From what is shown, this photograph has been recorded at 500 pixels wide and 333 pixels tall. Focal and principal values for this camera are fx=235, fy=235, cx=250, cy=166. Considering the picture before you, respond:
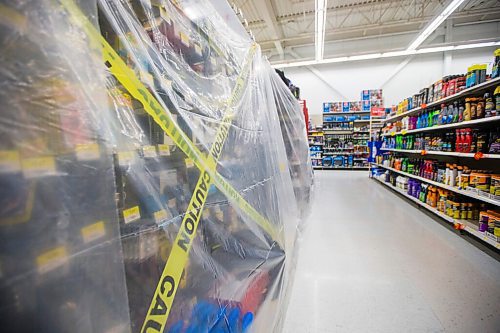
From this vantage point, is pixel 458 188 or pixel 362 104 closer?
pixel 458 188

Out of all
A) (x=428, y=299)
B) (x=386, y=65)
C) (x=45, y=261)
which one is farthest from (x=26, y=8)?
(x=386, y=65)

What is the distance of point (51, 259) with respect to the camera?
1.29 ft

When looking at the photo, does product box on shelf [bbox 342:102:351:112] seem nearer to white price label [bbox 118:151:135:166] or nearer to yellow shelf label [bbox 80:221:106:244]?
white price label [bbox 118:151:135:166]

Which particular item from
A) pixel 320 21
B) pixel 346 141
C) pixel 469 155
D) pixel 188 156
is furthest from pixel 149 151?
pixel 346 141

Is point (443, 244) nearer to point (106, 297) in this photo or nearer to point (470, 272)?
point (470, 272)

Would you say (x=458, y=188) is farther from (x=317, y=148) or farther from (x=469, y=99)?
(x=317, y=148)

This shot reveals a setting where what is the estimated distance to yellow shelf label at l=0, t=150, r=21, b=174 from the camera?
348mm

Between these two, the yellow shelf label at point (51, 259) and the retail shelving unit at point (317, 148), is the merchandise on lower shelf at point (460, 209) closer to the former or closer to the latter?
the yellow shelf label at point (51, 259)

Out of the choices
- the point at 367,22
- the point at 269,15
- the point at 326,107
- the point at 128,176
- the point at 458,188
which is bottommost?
the point at 458,188

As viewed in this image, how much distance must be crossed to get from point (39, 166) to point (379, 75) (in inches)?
413

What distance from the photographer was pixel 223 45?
1251mm

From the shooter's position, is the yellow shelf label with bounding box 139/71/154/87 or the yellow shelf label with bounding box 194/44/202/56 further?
the yellow shelf label with bounding box 194/44/202/56

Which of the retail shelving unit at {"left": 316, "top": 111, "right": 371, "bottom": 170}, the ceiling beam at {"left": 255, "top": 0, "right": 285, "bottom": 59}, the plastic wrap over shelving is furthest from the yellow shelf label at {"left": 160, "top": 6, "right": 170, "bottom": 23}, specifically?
the retail shelving unit at {"left": 316, "top": 111, "right": 371, "bottom": 170}

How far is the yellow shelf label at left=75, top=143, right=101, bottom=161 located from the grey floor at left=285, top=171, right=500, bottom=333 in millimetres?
1225
